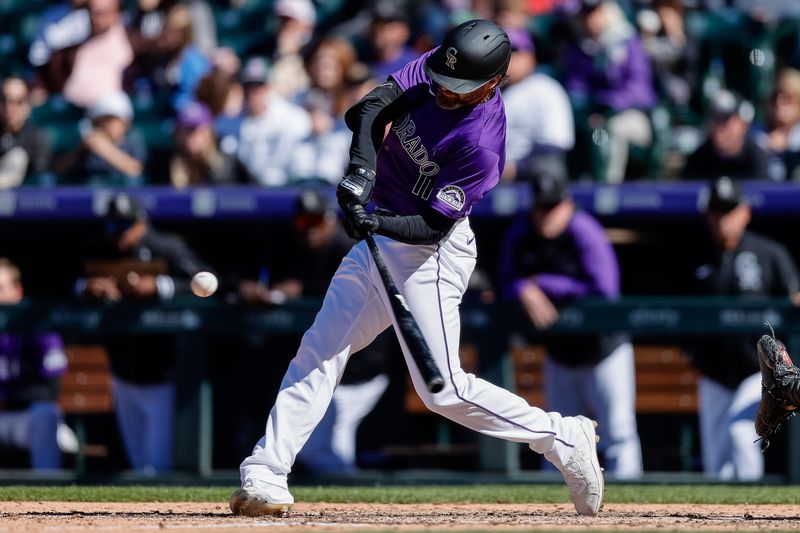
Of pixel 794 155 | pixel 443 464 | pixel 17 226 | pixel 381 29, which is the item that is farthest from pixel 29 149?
pixel 794 155

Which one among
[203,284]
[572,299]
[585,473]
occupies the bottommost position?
[585,473]

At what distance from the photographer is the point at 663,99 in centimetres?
834

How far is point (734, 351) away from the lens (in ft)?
21.7

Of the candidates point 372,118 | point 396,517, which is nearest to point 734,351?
point 396,517

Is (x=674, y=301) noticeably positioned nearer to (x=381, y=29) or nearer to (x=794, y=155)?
(x=794, y=155)

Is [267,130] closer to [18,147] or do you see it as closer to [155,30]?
[18,147]

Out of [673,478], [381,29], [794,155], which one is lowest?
[673,478]

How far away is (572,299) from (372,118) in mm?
2455

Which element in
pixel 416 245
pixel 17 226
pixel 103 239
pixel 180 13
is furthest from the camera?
pixel 180 13

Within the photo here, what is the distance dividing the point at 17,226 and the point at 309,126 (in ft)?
5.94

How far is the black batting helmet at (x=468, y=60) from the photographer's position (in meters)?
4.25

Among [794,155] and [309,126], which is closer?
[794,155]

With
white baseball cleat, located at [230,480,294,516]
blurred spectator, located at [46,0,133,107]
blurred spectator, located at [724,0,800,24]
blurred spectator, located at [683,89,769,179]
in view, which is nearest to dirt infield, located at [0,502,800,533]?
white baseball cleat, located at [230,480,294,516]

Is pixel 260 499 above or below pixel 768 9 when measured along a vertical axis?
below
